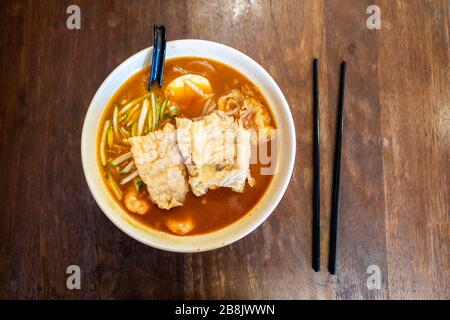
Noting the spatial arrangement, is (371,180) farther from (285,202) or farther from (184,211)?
(184,211)

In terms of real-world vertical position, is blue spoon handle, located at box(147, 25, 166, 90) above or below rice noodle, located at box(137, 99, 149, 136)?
above

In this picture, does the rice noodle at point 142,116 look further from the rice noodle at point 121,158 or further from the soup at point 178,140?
the rice noodle at point 121,158

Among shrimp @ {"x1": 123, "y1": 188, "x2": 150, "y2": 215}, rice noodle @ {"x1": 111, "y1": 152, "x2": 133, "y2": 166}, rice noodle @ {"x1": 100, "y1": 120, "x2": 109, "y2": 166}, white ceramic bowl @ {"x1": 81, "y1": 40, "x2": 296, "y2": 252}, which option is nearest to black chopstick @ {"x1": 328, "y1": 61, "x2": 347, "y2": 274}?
white ceramic bowl @ {"x1": 81, "y1": 40, "x2": 296, "y2": 252}

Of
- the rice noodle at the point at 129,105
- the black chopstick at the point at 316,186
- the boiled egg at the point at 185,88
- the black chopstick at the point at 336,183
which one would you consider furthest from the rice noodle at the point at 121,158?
the black chopstick at the point at 336,183

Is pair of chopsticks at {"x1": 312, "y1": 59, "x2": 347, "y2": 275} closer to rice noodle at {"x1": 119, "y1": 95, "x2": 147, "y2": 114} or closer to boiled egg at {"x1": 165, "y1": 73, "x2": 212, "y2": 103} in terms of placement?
boiled egg at {"x1": 165, "y1": 73, "x2": 212, "y2": 103}

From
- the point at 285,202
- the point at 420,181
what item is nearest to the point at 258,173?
the point at 285,202
